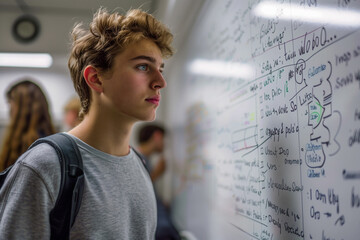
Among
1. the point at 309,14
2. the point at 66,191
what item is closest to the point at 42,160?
the point at 66,191

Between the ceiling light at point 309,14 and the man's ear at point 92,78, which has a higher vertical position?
the ceiling light at point 309,14

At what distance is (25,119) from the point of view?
1706mm

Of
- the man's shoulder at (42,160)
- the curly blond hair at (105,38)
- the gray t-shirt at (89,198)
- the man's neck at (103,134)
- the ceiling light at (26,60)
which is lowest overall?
the gray t-shirt at (89,198)

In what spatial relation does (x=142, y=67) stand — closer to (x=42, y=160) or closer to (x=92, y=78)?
(x=92, y=78)

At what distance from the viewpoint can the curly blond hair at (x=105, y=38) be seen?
1.07 m

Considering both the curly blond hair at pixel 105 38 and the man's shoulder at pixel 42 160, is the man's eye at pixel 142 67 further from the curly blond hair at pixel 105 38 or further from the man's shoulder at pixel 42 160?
the man's shoulder at pixel 42 160

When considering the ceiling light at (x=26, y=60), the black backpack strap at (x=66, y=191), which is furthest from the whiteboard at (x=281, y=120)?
the ceiling light at (x=26, y=60)

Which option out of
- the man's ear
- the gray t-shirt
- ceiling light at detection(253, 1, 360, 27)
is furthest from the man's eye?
ceiling light at detection(253, 1, 360, 27)

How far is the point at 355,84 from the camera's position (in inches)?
24.9

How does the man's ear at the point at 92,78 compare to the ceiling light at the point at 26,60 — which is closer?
the man's ear at the point at 92,78

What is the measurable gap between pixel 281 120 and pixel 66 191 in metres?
0.68

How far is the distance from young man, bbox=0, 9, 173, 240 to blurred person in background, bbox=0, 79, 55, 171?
0.70 metres

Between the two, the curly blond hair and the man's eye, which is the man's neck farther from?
the man's eye

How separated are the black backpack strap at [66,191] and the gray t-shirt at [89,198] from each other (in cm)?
2
